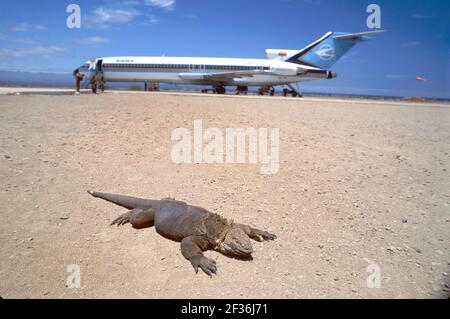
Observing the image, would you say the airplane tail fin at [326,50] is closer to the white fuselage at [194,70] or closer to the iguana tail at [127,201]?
the white fuselage at [194,70]

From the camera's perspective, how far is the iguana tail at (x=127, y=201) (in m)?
4.86

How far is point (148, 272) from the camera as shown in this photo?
347 cm


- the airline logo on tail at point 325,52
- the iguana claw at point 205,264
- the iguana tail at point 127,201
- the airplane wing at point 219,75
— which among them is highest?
the airline logo on tail at point 325,52

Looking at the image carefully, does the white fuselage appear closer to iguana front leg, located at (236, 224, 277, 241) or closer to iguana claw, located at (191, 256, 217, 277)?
iguana front leg, located at (236, 224, 277, 241)

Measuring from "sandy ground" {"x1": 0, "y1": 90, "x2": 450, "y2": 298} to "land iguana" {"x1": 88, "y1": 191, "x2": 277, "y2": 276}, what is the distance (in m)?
0.13

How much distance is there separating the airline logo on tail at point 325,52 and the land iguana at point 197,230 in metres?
36.4

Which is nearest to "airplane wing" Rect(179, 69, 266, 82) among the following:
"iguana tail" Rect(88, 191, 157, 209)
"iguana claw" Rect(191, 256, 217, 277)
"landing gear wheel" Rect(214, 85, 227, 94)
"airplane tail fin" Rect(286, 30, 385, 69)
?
"landing gear wheel" Rect(214, 85, 227, 94)

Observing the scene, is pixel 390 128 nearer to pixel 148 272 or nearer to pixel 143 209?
pixel 143 209

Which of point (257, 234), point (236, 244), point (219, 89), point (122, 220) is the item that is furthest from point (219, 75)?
point (236, 244)

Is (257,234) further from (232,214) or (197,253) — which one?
(197,253)

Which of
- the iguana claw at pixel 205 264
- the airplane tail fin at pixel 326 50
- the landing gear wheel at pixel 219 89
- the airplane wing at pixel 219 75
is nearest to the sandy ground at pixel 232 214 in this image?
the iguana claw at pixel 205 264

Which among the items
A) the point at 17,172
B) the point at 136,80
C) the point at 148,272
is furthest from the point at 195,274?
the point at 136,80

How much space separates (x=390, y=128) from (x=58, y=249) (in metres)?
11.8

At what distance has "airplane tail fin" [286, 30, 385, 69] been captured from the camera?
35906 mm
